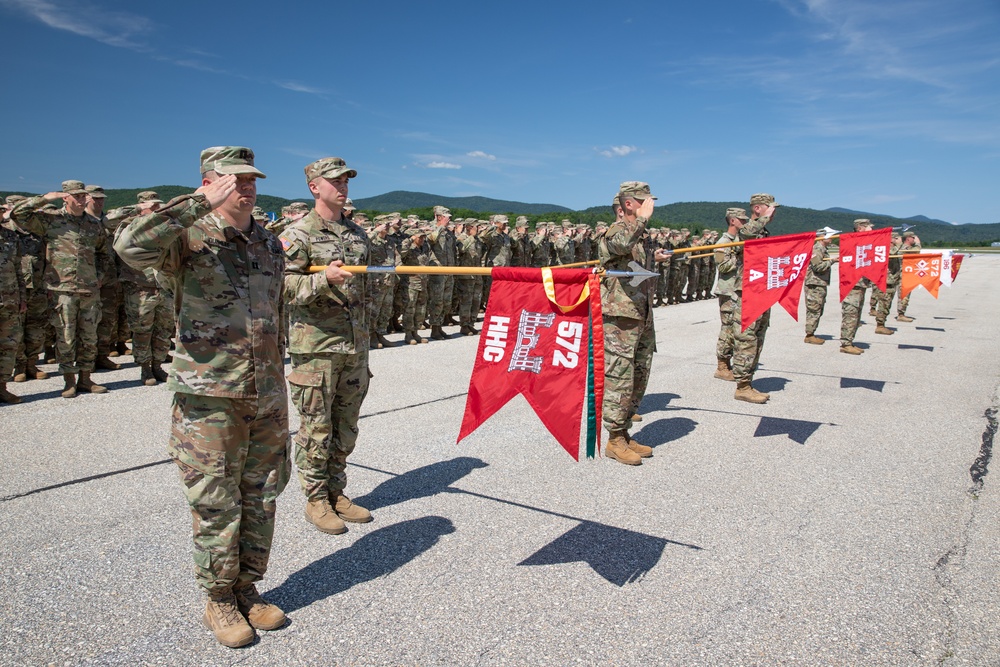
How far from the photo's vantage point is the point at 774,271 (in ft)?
22.4

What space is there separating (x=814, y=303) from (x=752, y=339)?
584 centimetres

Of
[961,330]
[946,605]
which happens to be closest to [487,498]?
[946,605]

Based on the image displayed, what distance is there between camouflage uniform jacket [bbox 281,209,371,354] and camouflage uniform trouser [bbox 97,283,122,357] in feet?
23.2

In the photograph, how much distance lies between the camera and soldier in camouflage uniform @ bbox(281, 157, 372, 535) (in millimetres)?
4219

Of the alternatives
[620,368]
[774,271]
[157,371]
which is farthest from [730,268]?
[157,371]

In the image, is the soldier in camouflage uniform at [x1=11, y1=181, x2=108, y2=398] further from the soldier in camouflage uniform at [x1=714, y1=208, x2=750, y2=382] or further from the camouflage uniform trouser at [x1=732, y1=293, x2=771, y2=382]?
the soldier in camouflage uniform at [x1=714, y1=208, x2=750, y2=382]

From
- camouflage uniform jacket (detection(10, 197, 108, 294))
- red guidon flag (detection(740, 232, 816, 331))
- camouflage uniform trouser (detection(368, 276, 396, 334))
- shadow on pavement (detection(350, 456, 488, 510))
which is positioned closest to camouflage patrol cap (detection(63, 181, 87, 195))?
camouflage uniform jacket (detection(10, 197, 108, 294))

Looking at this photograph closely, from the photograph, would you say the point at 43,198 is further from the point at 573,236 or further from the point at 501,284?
the point at 573,236

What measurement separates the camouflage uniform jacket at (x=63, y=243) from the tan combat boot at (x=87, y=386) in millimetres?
1086

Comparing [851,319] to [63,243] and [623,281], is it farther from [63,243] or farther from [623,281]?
[63,243]

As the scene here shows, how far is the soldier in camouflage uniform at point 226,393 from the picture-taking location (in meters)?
3.06

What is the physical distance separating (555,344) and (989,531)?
3.39 meters

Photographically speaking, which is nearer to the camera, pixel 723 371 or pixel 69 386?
pixel 69 386

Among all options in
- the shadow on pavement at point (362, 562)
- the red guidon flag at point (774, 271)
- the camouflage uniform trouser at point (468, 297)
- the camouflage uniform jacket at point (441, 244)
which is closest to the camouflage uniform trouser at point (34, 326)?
the shadow on pavement at point (362, 562)
